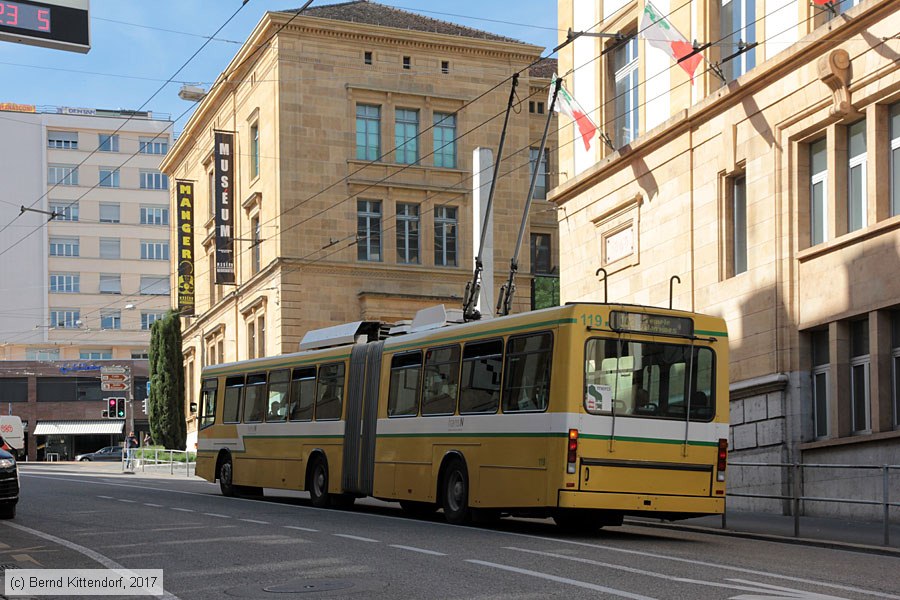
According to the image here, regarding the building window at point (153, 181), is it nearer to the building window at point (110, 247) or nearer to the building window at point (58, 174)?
the building window at point (110, 247)

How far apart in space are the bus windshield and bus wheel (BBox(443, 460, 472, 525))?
297 centimetres

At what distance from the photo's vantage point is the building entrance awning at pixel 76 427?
9012cm

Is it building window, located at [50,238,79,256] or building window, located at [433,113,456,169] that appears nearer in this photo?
building window, located at [433,113,456,169]

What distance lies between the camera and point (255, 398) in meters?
27.5

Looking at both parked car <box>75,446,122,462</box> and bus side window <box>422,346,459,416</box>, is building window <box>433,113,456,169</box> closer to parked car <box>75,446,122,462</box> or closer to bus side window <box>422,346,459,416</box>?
bus side window <box>422,346,459,416</box>

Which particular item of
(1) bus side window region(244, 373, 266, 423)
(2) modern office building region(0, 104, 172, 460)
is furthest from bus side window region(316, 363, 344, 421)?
(2) modern office building region(0, 104, 172, 460)

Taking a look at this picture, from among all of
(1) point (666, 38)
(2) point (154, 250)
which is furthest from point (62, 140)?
(1) point (666, 38)

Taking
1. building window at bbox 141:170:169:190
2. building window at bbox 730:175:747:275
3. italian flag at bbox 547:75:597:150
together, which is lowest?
building window at bbox 730:175:747:275

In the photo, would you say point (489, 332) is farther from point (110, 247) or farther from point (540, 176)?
point (110, 247)

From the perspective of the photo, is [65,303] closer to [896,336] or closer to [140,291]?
[140,291]

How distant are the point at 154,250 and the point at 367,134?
54295 mm

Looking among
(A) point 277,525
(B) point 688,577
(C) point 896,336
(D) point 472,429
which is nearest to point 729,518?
(C) point 896,336

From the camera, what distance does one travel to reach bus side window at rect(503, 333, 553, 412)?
55.9 ft

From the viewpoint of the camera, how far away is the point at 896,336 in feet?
69.2
